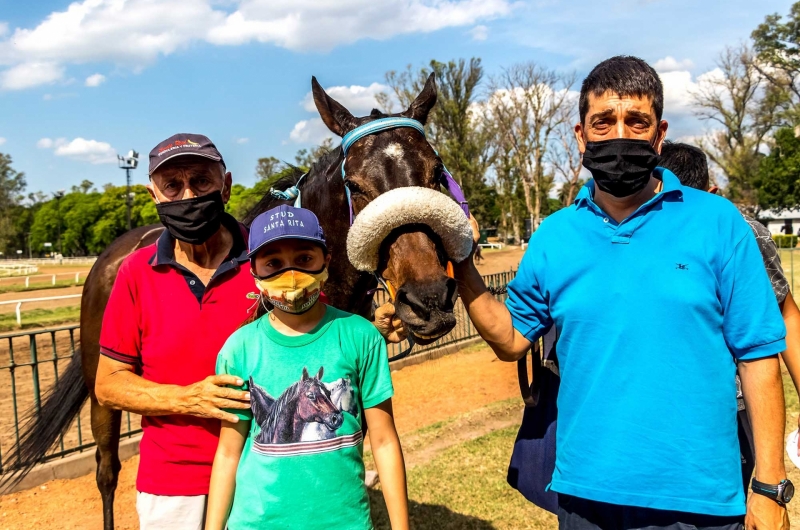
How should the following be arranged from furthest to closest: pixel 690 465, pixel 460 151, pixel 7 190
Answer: pixel 7 190
pixel 460 151
pixel 690 465

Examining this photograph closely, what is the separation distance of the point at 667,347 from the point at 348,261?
168 cm

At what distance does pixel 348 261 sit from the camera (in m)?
2.96

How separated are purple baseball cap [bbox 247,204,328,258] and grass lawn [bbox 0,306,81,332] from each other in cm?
1444

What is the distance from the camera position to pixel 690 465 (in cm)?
174

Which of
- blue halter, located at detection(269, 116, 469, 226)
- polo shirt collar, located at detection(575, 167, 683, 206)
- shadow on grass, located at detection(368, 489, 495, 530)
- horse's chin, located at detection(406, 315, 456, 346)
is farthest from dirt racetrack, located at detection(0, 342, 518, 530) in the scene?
polo shirt collar, located at detection(575, 167, 683, 206)

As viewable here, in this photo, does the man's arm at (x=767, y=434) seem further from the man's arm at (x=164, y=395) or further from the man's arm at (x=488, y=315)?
the man's arm at (x=164, y=395)

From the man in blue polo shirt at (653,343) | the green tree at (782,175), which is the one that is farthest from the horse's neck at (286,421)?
the green tree at (782,175)

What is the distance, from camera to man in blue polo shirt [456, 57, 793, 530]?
1.73m

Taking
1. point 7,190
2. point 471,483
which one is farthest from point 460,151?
point 7,190

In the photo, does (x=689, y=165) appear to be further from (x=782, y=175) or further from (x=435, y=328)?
(x=782, y=175)

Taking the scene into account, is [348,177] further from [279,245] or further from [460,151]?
[460,151]

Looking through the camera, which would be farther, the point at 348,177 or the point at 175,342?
the point at 348,177

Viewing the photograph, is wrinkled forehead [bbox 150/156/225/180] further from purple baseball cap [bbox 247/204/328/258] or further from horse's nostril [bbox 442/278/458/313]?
horse's nostril [bbox 442/278/458/313]

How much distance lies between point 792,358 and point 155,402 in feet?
8.45
